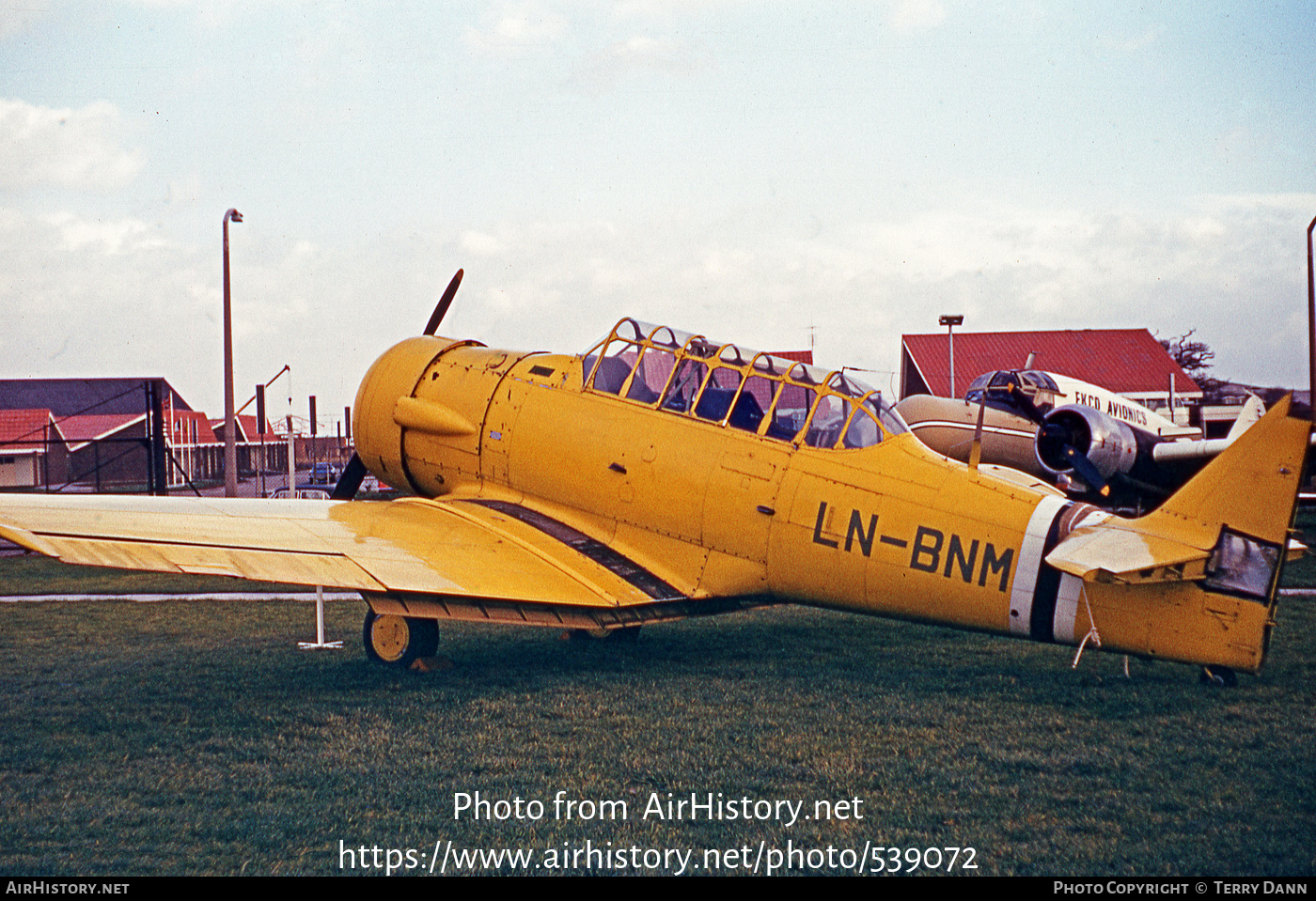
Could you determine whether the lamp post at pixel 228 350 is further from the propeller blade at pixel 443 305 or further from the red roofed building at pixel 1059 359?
the red roofed building at pixel 1059 359

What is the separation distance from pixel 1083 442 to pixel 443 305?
8.37 metres

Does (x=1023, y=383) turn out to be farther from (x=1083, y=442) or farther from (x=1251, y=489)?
(x=1251, y=489)

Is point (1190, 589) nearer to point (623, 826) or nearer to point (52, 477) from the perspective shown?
point (623, 826)

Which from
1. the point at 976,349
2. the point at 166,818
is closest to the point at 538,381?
the point at 166,818

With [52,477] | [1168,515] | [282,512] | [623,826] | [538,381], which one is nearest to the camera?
[623,826]

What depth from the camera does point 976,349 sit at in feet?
139

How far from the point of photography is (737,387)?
8383 millimetres

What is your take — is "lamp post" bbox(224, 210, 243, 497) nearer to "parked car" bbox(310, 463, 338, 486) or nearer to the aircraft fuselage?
the aircraft fuselage

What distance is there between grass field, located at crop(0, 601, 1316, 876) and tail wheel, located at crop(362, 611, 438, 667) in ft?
0.51

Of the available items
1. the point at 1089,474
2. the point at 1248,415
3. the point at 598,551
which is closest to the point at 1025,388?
the point at 1248,415

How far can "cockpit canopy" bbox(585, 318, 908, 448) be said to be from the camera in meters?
7.81

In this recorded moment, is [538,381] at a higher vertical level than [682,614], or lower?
higher

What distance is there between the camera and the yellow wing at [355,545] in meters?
6.54
